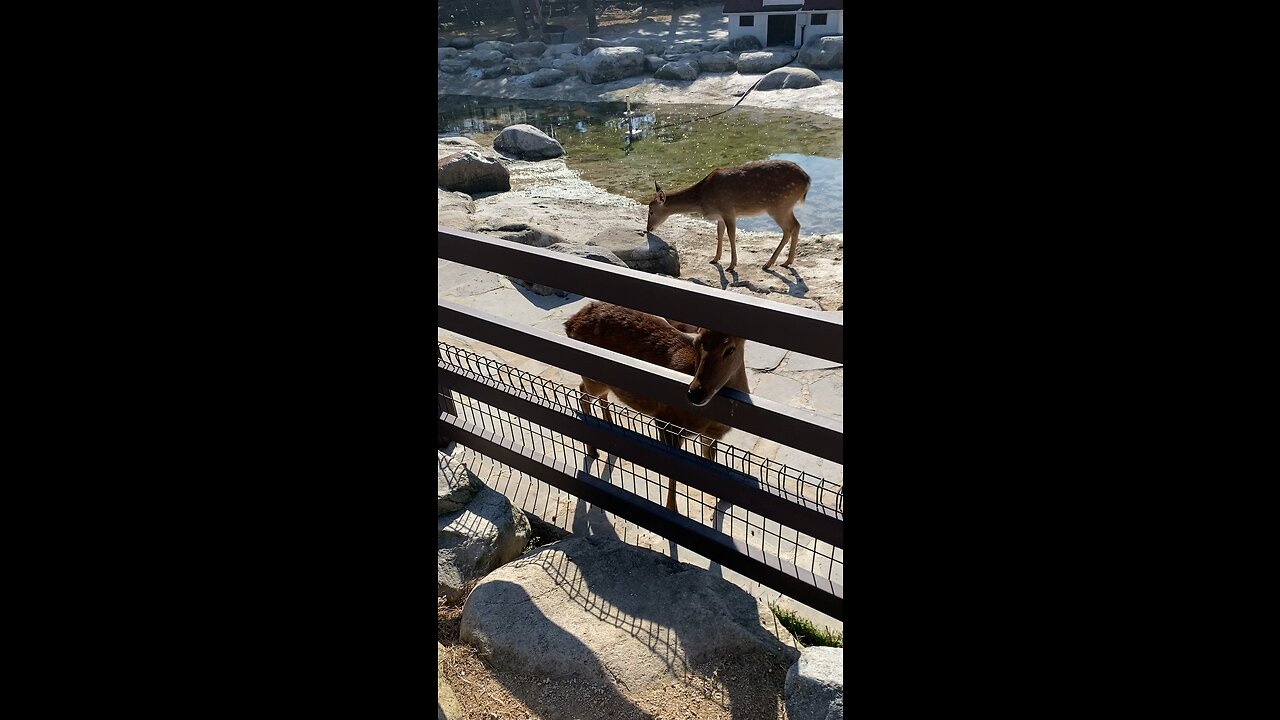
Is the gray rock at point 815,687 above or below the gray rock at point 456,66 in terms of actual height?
below

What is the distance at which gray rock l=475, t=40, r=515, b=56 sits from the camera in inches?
929

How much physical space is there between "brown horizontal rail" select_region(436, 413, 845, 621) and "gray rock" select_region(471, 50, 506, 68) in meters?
20.3

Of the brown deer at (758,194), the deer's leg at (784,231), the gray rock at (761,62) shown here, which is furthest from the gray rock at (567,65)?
the deer's leg at (784,231)

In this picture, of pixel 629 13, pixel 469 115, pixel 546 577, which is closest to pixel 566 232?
pixel 546 577

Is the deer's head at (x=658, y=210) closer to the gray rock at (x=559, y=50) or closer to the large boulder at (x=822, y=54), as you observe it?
the large boulder at (x=822, y=54)

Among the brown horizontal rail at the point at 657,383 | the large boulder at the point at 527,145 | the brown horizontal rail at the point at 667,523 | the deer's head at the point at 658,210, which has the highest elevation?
the large boulder at the point at 527,145

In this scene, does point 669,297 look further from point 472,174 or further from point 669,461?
point 472,174

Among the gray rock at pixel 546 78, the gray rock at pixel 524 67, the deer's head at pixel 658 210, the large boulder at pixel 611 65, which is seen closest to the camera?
the deer's head at pixel 658 210

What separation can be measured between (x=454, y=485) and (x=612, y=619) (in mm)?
1093

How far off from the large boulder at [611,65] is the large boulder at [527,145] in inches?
259

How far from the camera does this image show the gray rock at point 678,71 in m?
20.0
